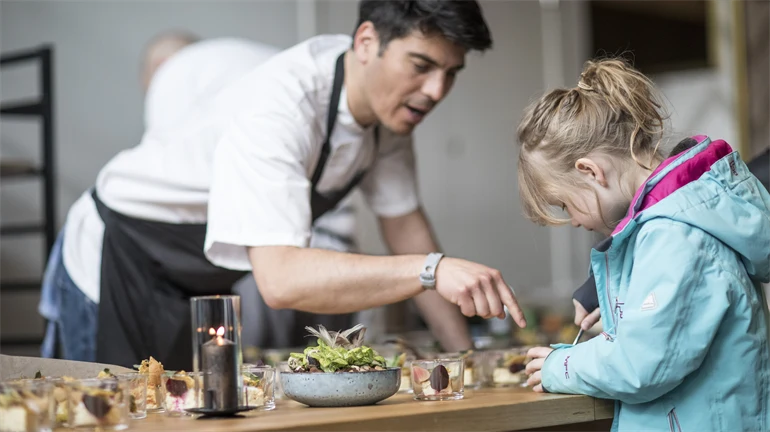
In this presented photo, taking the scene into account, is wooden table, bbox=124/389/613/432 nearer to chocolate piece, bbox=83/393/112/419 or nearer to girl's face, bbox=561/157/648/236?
chocolate piece, bbox=83/393/112/419

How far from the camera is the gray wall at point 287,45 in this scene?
4.19m

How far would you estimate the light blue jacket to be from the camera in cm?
125

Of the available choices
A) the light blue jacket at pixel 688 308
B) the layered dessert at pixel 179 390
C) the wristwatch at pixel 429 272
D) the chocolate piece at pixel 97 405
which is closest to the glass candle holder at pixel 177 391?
the layered dessert at pixel 179 390

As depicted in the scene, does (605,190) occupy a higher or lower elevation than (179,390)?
higher

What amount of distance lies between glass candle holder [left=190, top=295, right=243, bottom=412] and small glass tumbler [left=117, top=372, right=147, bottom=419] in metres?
0.10

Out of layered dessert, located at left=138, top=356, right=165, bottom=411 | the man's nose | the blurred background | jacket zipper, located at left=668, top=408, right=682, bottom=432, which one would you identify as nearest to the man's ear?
the man's nose

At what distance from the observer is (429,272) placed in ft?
5.33

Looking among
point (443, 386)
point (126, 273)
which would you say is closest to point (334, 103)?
point (126, 273)

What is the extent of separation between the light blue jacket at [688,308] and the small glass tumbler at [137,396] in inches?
24.2

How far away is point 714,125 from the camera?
17.1ft

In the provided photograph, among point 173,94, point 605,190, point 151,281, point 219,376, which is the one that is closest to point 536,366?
point 605,190

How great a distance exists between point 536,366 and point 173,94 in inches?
82.6

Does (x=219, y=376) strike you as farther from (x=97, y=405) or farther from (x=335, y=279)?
(x=335, y=279)

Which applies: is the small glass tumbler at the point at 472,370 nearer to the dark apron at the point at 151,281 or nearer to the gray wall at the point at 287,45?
the dark apron at the point at 151,281
